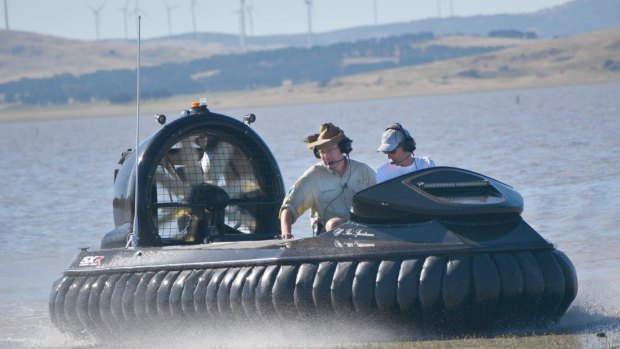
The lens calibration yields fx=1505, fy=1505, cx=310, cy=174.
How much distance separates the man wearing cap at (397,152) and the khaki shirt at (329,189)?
0.51 ft

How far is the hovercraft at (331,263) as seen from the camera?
27.0ft

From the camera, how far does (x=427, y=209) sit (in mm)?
8508

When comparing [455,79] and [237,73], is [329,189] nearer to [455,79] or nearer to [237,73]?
[455,79]

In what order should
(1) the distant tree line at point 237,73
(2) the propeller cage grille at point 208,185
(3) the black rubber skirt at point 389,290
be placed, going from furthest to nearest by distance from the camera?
(1) the distant tree line at point 237,73
(2) the propeller cage grille at point 208,185
(3) the black rubber skirt at point 389,290

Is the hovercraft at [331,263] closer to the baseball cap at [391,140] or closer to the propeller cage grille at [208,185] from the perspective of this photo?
the propeller cage grille at [208,185]

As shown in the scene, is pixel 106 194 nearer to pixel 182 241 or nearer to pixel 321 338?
Result: pixel 182 241

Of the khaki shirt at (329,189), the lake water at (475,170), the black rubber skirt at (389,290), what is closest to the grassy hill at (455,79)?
the lake water at (475,170)

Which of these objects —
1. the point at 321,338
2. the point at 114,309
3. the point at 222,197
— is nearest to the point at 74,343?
the point at 114,309

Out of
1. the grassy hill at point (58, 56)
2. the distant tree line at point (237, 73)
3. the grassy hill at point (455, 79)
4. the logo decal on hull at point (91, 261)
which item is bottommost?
the logo decal on hull at point (91, 261)

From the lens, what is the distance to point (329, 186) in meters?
9.50

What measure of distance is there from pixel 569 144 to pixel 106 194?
9.85 m

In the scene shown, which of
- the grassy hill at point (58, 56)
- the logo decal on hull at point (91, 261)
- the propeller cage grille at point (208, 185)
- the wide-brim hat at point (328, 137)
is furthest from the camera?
the grassy hill at point (58, 56)

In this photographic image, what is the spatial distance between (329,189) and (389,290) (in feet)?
4.45

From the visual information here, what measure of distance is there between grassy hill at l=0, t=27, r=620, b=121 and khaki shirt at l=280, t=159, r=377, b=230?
105 meters
